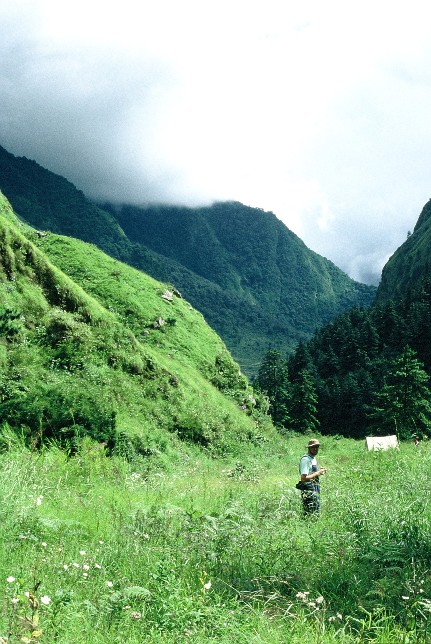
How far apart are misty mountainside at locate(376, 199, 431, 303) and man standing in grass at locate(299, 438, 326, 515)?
388 feet

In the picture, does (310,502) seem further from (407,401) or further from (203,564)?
(407,401)

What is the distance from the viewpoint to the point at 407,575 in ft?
15.2

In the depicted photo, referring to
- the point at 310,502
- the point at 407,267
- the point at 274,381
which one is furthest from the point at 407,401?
A: the point at 407,267

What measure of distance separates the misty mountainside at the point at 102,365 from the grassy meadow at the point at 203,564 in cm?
358

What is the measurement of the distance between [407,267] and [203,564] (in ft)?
479

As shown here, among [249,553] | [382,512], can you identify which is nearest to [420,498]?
[382,512]

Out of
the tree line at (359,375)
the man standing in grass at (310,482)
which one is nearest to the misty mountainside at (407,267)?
the tree line at (359,375)

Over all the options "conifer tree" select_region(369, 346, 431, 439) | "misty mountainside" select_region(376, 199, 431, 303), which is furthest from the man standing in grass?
"misty mountainside" select_region(376, 199, 431, 303)

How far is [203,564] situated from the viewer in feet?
15.3

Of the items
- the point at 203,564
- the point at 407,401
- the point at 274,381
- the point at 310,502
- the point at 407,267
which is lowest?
the point at 274,381

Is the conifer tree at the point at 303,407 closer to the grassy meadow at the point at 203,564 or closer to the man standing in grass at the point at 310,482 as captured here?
the man standing in grass at the point at 310,482

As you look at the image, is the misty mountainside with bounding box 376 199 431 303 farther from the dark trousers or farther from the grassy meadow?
the grassy meadow

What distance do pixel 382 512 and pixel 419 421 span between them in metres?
46.8

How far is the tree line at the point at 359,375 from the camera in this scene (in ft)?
161
